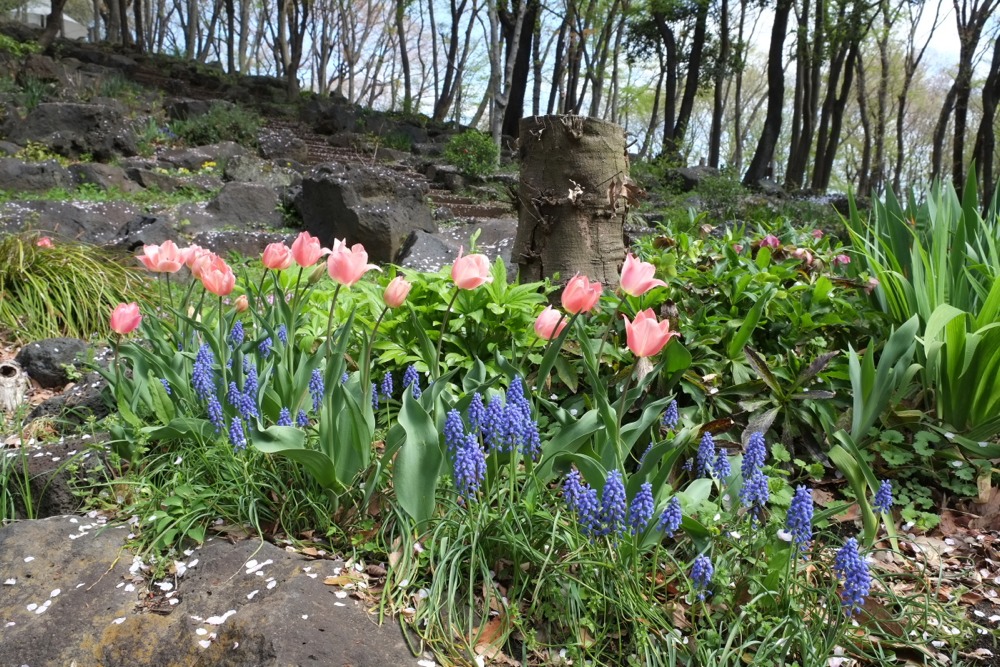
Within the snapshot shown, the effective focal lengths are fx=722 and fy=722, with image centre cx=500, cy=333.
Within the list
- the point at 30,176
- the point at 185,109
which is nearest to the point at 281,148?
the point at 185,109

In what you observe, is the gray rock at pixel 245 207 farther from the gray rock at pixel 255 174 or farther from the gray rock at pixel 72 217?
the gray rock at pixel 255 174

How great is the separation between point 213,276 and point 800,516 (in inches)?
66.2

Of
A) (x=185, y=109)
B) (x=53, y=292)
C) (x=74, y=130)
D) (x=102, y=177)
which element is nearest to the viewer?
(x=53, y=292)

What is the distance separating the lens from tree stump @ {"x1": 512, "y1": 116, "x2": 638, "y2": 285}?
325 centimetres

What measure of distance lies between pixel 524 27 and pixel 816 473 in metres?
17.3

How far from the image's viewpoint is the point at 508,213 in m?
10.4

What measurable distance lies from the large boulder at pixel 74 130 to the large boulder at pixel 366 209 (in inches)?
168

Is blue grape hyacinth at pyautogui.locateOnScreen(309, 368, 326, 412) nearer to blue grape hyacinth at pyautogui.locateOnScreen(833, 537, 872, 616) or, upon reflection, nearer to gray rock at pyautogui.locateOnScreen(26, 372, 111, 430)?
gray rock at pyautogui.locateOnScreen(26, 372, 111, 430)

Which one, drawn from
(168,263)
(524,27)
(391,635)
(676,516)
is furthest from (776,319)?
(524,27)

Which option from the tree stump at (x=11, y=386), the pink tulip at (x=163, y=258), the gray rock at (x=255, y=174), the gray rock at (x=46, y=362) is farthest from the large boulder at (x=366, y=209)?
the pink tulip at (x=163, y=258)

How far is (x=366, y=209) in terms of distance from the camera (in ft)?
24.7

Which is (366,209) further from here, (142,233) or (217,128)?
(217,128)

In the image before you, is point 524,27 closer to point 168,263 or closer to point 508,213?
point 508,213

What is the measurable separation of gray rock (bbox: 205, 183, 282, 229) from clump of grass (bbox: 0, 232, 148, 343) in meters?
3.82
